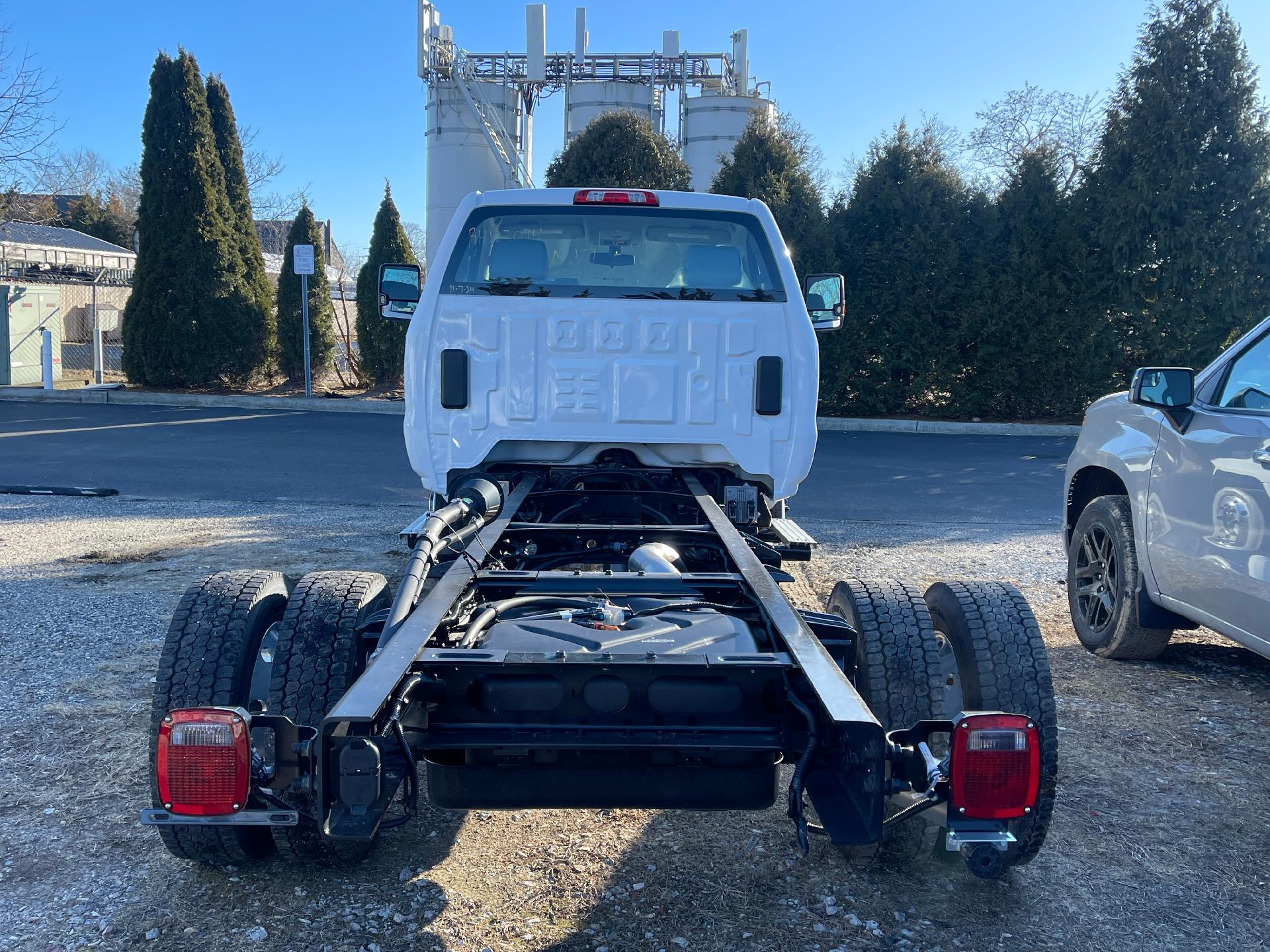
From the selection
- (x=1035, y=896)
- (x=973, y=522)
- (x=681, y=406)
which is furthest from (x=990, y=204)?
(x=1035, y=896)

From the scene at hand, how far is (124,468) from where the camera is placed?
11.0 meters

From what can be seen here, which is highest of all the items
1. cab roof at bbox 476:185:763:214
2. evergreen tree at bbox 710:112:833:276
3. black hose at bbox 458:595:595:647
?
evergreen tree at bbox 710:112:833:276

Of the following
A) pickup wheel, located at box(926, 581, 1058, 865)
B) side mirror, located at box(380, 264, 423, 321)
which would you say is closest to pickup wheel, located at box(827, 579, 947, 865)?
pickup wheel, located at box(926, 581, 1058, 865)

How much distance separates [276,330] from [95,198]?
38396 millimetres

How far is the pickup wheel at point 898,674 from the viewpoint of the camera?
9.22 feet

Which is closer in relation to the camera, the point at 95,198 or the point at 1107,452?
the point at 1107,452

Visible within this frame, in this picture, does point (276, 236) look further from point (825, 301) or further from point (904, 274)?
point (825, 301)

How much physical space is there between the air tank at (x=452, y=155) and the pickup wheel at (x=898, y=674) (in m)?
26.1

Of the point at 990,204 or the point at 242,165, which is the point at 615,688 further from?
the point at 242,165

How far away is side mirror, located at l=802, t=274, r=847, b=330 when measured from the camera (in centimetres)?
536

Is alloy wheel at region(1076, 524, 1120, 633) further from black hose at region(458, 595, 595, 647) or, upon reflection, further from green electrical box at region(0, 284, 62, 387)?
green electrical box at region(0, 284, 62, 387)

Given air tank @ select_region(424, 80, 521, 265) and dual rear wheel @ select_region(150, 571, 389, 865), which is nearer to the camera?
dual rear wheel @ select_region(150, 571, 389, 865)

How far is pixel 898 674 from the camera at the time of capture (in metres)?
2.83

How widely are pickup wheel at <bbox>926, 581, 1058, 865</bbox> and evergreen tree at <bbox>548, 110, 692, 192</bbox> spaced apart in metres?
16.9
